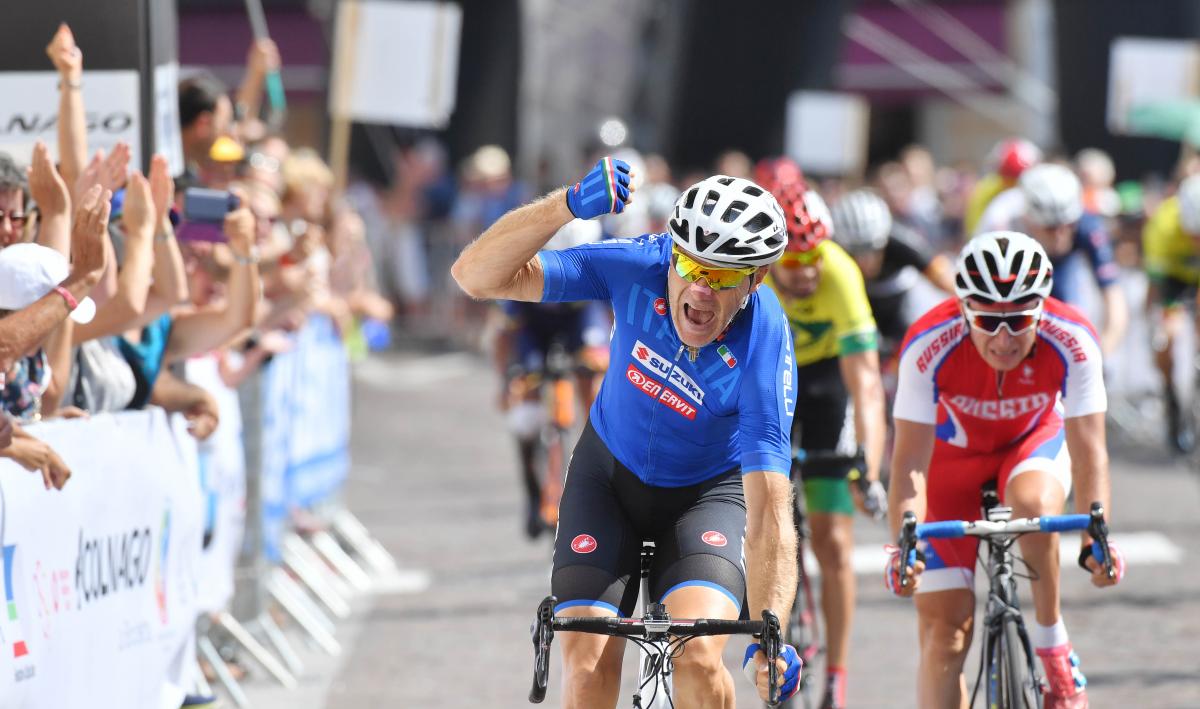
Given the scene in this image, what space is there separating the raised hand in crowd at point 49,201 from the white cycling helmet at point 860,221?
3.77 meters

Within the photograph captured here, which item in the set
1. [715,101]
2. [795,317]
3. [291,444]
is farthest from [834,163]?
[795,317]

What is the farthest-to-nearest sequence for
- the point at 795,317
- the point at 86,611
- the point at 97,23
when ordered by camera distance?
the point at 795,317
the point at 97,23
the point at 86,611

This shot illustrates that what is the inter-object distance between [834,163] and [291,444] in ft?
53.1

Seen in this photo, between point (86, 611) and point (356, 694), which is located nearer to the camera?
point (86, 611)

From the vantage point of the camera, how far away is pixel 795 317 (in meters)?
7.77

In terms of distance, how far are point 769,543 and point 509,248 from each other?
1.03 m

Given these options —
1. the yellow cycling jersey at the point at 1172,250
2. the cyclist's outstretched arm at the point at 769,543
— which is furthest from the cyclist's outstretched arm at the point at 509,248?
the yellow cycling jersey at the point at 1172,250

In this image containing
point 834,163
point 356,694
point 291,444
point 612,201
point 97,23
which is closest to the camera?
point 612,201

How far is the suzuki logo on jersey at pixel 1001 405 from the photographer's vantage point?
6.21 metres

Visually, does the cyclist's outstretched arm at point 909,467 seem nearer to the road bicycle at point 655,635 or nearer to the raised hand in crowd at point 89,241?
the road bicycle at point 655,635

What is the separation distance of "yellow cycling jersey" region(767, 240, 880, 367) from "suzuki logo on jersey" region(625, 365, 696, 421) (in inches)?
79.6

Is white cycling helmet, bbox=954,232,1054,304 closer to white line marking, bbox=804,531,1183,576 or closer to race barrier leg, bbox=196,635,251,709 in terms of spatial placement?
race barrier leg, bbox=196,635,251,709

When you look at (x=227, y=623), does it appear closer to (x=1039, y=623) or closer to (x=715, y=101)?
(x=1039, y=623)

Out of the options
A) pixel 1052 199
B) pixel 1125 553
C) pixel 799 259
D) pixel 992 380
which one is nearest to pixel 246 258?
pixel 799 259
